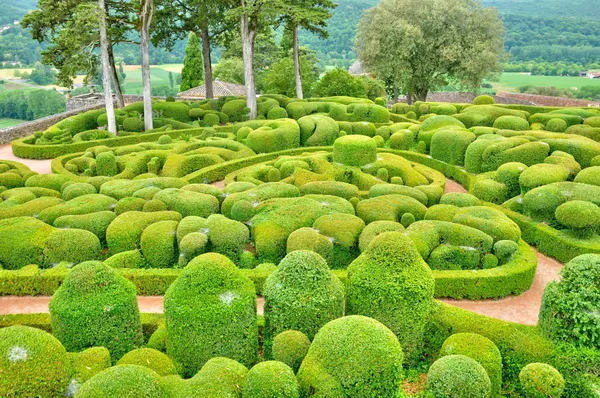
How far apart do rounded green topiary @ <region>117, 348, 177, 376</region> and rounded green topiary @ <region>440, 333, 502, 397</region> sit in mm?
5482

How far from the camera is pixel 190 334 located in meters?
9.48

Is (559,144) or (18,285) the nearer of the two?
(18,285)

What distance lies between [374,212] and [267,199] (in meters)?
3.91

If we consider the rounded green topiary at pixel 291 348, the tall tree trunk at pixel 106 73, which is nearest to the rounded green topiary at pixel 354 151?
the rounded green topiary at pixel 291 348

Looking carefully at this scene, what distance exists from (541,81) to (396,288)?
94759mm

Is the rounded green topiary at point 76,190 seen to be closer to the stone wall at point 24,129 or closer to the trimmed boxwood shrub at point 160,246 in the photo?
the trimmed boxwood shrub at point 160,246

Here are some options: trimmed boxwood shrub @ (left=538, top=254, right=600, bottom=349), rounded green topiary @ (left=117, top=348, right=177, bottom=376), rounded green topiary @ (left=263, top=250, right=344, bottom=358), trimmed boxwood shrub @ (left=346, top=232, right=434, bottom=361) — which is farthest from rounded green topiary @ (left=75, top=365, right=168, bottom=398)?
trimmed boxwood shrub @ (left=538, top=254, right=600, bottom=349)

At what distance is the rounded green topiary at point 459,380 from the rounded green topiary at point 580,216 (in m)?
9.19

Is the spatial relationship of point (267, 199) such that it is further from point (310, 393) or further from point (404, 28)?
point (404, 28)

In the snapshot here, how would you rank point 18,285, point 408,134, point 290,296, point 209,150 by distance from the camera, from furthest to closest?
point 408,134 → point 209,150 → point 18,285 → point 290,296

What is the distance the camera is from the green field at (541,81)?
85062 mm

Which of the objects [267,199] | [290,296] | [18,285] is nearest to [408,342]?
[290,296]

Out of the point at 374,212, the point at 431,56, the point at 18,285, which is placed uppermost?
the point at 431,56

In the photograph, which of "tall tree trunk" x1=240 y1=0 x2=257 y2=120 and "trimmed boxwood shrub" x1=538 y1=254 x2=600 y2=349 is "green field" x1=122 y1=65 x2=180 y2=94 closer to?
"tall tree trunk" x1=240 y1=0 x2=257 y2=120
